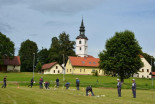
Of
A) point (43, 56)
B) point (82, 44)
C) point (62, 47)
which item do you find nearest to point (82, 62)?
Result: point (62, 47)

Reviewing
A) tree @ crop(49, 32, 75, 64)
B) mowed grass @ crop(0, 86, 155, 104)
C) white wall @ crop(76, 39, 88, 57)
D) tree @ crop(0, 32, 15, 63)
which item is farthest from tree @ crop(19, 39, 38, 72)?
mowed grass @ crop(0, 86, 155, 104)

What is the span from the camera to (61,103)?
16875 millimetres

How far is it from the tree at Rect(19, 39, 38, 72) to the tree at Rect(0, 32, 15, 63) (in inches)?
879

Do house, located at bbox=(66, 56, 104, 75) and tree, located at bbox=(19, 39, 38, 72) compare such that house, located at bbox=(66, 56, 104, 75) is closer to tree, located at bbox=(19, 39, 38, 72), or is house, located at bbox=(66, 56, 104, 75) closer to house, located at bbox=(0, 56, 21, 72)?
house, located at bbox=(0, 56, 21, 72)

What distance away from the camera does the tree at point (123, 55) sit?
54.1m

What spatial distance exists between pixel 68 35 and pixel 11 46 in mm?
24221

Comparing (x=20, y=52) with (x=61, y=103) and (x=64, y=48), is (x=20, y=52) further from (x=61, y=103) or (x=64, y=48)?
(x=61, y=103)

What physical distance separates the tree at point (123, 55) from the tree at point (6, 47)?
134 feet

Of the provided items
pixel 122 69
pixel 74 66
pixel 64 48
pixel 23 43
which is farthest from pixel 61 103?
pixel 23 43

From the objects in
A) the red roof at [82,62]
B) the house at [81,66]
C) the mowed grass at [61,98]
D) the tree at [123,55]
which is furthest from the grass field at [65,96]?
the red roof at [82,62]

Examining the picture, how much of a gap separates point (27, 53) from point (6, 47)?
2783cm

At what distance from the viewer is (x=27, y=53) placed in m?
112

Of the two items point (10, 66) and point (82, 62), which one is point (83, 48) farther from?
point (10, 66)

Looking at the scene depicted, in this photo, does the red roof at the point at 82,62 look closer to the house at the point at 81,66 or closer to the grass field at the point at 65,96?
the house at the point at 81,66
